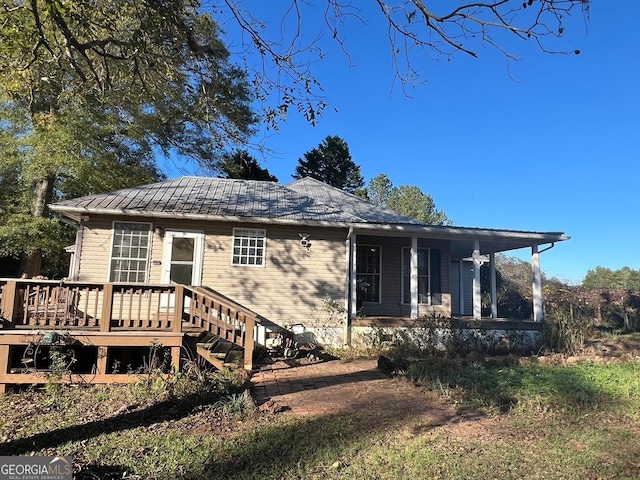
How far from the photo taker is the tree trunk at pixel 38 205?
15.9 metres

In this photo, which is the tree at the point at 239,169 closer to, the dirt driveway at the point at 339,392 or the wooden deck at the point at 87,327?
the wooden deck at the point at 87,327

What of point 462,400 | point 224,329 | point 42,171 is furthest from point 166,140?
point 462,400

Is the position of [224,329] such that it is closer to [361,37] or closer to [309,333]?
[309,333]

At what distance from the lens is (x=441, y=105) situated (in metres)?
12.8

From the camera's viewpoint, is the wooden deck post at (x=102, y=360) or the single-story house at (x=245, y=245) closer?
the wooden deck post at (x=102, y=360)

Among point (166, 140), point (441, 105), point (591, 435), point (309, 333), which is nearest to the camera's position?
point (591, 435)

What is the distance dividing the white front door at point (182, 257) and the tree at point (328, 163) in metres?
21.4

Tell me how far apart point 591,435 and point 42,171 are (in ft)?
54.5

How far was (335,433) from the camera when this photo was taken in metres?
4.75

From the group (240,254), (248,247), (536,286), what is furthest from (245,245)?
(536,286)

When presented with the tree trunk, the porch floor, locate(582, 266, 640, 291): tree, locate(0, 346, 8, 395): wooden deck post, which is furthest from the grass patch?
locate(582, 266, 640, 291): tree

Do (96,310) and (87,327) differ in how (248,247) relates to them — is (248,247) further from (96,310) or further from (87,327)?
(87,327)

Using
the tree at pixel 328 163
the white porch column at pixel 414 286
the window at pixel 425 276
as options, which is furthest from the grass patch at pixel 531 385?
the tree at pixel 328 163

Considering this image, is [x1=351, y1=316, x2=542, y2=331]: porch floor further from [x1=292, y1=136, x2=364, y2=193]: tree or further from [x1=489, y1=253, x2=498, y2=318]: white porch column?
[x1=292, y1=136, x2=364, y2=193]: tree
